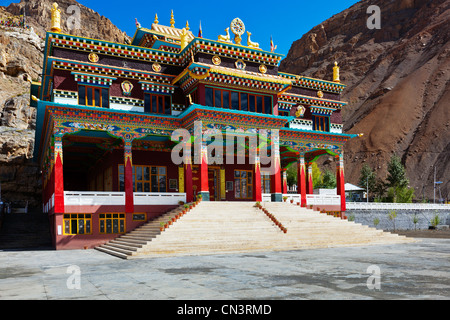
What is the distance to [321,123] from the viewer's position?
120 feet

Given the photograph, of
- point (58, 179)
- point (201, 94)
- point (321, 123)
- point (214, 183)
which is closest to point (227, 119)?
point (201, 94)

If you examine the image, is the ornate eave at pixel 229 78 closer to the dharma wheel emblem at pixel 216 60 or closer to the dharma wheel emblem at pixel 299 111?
the dharma wheel emblem at pixel 216 60

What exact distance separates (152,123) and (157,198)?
17.0 ft

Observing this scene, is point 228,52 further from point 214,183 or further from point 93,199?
point 93,199

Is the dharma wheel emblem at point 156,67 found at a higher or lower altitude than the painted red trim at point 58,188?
higher

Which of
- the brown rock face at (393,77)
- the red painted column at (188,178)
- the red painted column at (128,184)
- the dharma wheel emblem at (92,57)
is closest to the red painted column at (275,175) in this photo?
the red painted column at (188,178)

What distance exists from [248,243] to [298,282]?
35.2 feet

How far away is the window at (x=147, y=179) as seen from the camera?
97.0ft

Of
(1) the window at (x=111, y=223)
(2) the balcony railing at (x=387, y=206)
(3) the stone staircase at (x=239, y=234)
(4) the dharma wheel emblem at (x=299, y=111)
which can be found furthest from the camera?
(2) the balcony railing at (x=387, y=206)

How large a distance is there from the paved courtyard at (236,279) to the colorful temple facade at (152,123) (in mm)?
9372

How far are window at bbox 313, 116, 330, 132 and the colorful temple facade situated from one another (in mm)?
1934

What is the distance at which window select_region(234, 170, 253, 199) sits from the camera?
110ft

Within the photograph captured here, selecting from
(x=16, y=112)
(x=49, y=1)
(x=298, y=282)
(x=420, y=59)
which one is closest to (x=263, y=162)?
(x=298, y=282)

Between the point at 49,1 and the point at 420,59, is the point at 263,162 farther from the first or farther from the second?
the point at 49,1
